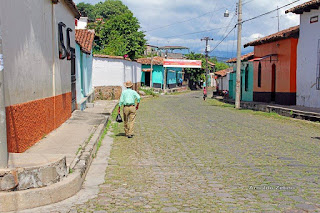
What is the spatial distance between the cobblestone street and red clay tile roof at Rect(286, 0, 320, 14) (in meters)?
8.51

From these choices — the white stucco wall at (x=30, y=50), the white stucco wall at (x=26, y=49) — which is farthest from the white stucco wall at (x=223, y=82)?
the white stucco wall at (x=26, y=49)

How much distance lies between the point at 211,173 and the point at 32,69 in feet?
13.4

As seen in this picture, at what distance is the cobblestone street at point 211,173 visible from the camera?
16.2 ft

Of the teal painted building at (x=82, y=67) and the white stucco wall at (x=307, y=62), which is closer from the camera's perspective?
the teal painted building at (x=82, y=67)

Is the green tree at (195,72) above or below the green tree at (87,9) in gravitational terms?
below

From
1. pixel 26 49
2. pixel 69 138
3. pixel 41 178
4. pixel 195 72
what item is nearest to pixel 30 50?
pixel 26 49

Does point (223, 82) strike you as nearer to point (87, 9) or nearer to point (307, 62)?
point (307, 62)

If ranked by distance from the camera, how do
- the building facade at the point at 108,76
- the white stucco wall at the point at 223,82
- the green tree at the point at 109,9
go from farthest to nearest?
1. the green tree at the point at 109,9
2. the white stucco wall at the point at 223,82
3. the building facade at the point at 108,76

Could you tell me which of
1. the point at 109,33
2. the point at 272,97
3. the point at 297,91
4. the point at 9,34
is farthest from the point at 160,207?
the point at 109,33

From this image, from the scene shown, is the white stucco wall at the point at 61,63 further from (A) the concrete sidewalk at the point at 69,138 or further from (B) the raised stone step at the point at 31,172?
(B) the raised stone step at the point at 31,172

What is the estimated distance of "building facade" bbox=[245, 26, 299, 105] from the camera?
69.3ft

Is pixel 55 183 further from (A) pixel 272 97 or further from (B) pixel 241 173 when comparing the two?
(A) pixel 272 97

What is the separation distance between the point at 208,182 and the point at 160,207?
1.41 meters

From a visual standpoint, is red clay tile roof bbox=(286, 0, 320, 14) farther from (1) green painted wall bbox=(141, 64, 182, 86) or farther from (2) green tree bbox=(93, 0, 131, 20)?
(2) green tree bbox=(93, 0, 131, 20)
